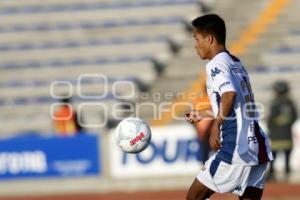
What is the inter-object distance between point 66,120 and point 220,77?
9255 millimetres

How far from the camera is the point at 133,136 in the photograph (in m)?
6.93

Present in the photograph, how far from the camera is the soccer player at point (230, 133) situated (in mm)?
6191

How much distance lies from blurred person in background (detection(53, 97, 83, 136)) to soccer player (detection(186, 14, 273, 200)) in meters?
8.37

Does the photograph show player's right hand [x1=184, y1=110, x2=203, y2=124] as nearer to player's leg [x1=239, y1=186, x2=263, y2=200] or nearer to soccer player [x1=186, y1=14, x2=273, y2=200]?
soccer player [x1=186, y1=14, x2=273, y2=200]

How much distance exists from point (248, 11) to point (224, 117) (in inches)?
556

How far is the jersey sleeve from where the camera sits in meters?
6.04

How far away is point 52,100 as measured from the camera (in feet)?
61.3

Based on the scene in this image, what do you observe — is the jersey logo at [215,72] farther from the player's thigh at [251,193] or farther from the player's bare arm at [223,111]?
the player's thigh at [251,193]

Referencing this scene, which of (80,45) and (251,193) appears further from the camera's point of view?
(80,45)

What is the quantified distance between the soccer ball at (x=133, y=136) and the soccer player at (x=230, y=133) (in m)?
0.72

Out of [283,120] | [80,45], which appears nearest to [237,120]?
[283,120]

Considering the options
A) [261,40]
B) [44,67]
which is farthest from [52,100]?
[261,40]

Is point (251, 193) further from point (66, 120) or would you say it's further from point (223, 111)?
point (66, 120)

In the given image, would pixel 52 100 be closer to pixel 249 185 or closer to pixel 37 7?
pixel 37 7
